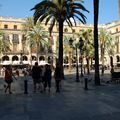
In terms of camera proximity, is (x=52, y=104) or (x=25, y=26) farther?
(x=25, y=26)

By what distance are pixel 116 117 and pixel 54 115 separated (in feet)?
7.04

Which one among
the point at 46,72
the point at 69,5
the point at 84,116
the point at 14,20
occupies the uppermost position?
the point at 14,20

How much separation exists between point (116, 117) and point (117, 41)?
111 m

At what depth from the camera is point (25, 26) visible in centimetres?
10094

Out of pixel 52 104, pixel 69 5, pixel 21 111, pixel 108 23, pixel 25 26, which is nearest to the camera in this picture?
pixel 21 111

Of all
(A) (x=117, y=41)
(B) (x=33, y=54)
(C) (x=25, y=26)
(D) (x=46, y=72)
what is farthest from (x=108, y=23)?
(D) (x=46, y=72)

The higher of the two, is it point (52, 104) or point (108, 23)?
point (108, 23)

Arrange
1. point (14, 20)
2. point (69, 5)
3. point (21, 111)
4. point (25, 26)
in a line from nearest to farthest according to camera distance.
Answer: point (21, 111) < point (69, 5) < point (25, 26) < point (14, 20)

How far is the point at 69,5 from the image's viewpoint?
133ft

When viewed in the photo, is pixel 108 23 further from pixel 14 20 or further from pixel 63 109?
pixel 63 109

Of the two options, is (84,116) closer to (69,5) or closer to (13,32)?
(69,5)

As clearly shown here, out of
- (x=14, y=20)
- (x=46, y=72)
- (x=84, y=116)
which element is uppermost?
(x=14, y=20)

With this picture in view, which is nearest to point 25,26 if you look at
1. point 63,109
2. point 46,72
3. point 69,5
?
point 69,5

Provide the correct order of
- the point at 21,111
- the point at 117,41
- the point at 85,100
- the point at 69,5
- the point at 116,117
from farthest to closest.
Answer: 1. the point at 117,41
2. the point at 69,5
3. the point at 85,100
4. the point at 21,111
5. the point at 116,117
